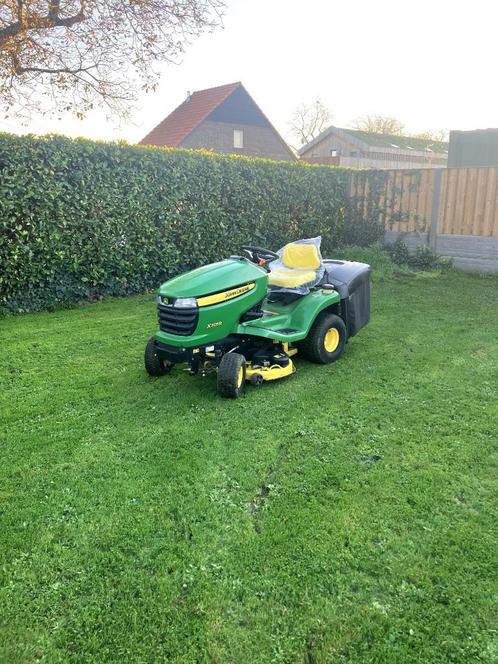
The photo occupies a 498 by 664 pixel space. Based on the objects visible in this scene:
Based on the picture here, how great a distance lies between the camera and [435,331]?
6.02 metres

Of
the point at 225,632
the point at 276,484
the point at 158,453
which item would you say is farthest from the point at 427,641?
the point at 158,453

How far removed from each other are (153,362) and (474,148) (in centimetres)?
1207

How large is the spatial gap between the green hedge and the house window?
16110 mm

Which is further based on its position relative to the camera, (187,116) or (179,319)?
(187,116)

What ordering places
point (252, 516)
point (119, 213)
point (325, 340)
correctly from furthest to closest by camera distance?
point (119, 213) → point (325, 340) → point (252, 516)

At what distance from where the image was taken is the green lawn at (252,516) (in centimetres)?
196

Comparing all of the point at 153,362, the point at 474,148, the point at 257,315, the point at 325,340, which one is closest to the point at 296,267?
the point at 325,340

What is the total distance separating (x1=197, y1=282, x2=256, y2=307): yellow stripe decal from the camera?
404 cm

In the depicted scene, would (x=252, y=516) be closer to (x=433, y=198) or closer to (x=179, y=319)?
(x=179, y=319)

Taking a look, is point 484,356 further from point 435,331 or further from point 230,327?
point 230,327

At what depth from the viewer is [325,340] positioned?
4965 millimetres

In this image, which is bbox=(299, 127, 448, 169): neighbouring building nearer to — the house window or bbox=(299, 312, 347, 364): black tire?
the house window

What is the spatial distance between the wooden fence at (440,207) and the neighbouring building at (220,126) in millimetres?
14059

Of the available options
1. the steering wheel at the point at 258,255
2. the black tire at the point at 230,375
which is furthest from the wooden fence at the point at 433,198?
the black tire at the point at 230,375
